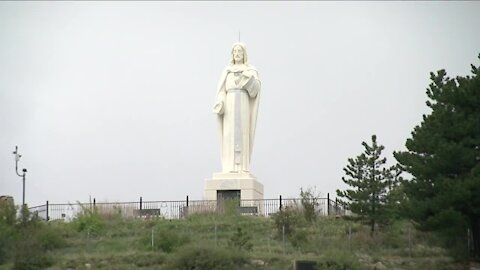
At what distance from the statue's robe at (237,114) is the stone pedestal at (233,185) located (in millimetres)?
512

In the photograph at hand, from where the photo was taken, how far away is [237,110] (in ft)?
116

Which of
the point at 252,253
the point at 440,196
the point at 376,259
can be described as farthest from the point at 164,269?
the point at 440,196

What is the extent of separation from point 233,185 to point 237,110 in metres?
3.08

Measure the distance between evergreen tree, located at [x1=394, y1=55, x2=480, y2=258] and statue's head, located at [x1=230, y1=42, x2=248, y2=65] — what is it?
35.5 ft

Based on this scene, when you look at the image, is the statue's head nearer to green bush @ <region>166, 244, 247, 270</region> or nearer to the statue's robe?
the statue's robe

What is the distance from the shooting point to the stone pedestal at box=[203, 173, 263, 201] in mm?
33812

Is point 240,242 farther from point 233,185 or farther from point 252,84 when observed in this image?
point 252,84

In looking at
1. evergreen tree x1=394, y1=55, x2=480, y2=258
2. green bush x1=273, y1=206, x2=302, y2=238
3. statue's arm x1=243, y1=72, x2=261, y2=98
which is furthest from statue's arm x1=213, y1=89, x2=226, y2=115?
evergreen tree x1=394, y1=55, x2=480, y2=258

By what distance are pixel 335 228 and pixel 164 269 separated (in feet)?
22.6

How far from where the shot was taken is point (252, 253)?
26.4 metres

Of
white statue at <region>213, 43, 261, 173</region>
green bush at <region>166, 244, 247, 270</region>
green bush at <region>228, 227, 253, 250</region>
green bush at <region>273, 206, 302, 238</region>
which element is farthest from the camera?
white statue at <region>213, 43, 261, 173</region>

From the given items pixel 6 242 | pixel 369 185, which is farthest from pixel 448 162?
pixel 6 242

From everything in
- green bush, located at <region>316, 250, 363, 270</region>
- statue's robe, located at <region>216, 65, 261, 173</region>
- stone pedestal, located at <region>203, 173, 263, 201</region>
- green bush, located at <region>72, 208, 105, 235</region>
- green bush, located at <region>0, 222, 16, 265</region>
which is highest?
statue's robe, located at <region>216, 65, 261, 173</region>

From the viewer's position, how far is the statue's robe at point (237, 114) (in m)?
35.0
